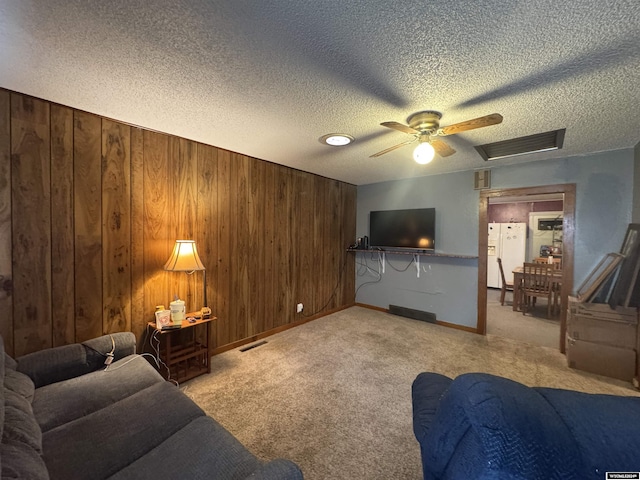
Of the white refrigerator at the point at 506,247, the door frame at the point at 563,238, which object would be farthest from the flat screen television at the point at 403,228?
the white refrigerator at the point at 506,247

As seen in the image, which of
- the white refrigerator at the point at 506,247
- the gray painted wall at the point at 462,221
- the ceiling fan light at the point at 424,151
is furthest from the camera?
the white refrigerator at the point at 506,247

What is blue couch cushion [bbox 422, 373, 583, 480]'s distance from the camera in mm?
512

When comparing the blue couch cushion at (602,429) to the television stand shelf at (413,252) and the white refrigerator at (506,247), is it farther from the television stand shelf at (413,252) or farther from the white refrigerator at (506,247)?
the white refrigerator at (506,247)

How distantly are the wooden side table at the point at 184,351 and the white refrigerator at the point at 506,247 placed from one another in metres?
6.30

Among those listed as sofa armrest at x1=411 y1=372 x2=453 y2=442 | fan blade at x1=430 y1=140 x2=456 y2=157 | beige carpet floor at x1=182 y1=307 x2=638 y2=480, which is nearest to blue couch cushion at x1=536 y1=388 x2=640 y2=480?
sofa armrest at x1=411 y1=372 x2=453 y2=442

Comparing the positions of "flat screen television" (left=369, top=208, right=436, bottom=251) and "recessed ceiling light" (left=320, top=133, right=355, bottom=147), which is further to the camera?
"flat screen television" (left=369, top=208, right=436, bottom=251)

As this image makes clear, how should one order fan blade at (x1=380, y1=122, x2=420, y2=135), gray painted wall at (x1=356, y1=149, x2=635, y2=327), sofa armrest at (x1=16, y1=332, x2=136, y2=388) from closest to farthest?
sofa armrest at (x1=16, y1=332, x2=136, y2=388)
fan blade at (x1=380, y1=122, x2=420, y2=135)
gray painted wall at (x1=356, y1=149, x2=635, y2=327)

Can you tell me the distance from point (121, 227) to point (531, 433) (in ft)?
9.15

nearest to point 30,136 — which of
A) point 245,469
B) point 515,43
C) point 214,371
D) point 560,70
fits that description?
point 214,371

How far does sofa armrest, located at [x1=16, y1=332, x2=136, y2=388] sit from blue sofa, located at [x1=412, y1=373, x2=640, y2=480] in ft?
7.17

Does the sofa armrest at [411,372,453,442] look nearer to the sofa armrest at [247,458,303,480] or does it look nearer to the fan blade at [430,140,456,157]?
the sofa armrest at [247,458,303,480]

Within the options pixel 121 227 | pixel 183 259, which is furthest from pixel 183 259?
pixel 121 227

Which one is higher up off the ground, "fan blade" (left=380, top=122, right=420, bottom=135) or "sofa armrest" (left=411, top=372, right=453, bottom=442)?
"fan blade" (left=380, top=122, right=420, bottom=135)

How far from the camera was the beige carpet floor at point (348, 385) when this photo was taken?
1585mm
